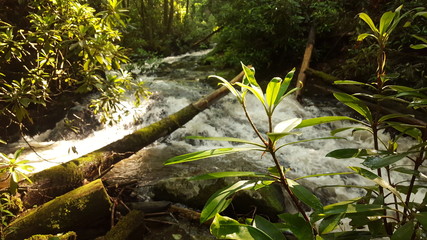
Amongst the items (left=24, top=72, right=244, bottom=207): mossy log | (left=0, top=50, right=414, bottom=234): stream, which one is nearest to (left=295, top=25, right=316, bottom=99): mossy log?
(left=0, top=50, right=414, bottom=234): stream

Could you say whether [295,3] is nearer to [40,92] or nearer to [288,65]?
[288,65]

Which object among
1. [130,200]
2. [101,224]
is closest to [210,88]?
[130,200]

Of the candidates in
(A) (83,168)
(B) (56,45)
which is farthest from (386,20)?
(A) (83,168)

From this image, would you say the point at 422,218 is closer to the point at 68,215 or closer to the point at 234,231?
the point at 234,231

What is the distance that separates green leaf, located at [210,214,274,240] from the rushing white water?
2.24 metres

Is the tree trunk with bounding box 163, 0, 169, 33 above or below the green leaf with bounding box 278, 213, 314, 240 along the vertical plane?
above

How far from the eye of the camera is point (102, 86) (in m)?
2.74

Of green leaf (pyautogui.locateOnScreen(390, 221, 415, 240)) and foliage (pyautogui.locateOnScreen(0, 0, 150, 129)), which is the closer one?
green leaf (pyautogui.locateOnScreen(390, 221, 415, 240))

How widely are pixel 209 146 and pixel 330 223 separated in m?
4.51

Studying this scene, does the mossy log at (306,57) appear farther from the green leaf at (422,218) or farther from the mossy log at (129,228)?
the green leaf at (422,218)

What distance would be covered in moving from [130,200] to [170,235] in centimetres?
74

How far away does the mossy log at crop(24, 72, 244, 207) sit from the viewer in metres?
2.61

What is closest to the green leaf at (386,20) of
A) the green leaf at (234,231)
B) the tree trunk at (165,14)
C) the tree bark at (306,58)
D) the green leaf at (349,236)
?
the green leaf at (349,236)

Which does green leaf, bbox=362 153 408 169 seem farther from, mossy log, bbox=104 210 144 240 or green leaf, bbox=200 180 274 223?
mossy log, bbox=104 210 144 240
